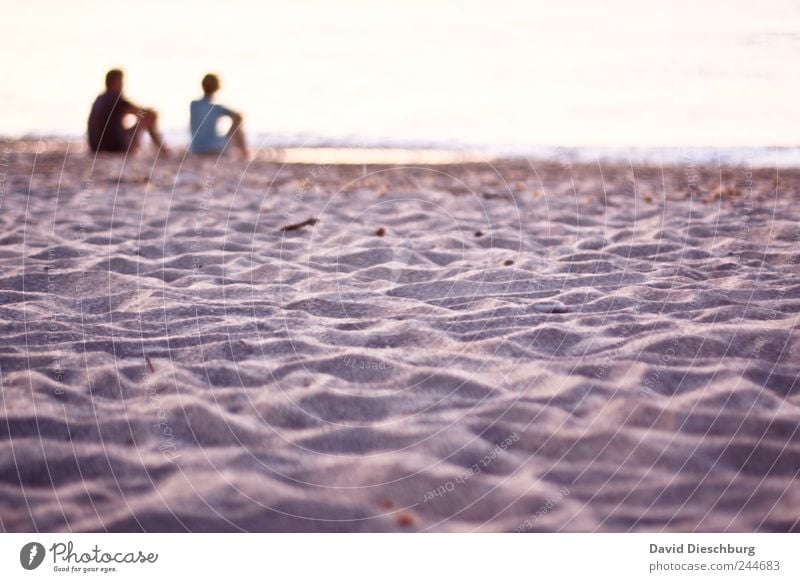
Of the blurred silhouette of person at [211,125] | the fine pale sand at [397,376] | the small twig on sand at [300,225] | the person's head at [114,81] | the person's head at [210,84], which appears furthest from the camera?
the blurred silhouette of person at [211,125]

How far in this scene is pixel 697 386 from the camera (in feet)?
6.82

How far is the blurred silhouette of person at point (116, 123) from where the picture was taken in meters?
5.51

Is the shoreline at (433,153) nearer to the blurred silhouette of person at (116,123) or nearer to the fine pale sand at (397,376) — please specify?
the blurred silhouette of person at (116,123)

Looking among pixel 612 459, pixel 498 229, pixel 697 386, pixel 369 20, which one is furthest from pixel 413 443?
pixel 369 20

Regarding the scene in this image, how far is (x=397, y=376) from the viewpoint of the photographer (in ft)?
7.02

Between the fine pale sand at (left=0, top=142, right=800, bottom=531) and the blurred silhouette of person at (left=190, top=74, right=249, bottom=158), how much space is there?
1.93m

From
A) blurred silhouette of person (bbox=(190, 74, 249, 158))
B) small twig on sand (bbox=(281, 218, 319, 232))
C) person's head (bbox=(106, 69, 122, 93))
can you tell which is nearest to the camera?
small twig on sand (bbox=(281, 218, 319, 232))
